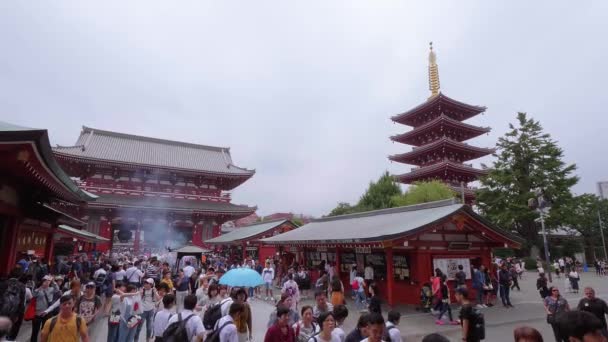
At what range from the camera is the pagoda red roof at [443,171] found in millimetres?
37156

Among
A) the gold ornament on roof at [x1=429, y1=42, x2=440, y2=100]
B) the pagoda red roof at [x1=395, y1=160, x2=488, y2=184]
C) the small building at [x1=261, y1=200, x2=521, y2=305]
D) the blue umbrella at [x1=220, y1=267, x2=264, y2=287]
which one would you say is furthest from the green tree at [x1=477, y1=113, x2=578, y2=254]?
the blue umbrella at [x1=220, y1=267, x2=264, y2=287]

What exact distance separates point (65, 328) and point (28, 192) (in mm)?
7796

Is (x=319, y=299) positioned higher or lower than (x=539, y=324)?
higher

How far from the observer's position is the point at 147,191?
31.4 meters

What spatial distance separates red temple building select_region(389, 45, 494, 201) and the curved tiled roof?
19980mm

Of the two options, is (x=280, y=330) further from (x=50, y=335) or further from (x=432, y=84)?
(x=432, y=84)

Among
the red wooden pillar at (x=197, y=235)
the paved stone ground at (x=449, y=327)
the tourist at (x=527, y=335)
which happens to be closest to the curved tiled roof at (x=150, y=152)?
the red wooden pillar at (x=197, y=235)

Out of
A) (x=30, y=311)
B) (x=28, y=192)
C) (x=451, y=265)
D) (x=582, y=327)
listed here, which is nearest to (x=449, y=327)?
(x=451, y=265)

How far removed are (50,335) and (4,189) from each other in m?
6.20

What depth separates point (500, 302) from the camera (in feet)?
46.0

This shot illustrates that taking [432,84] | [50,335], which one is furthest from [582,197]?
[50,335]

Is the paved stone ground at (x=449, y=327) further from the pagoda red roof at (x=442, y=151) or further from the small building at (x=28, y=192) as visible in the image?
the pagoda red roof at (x=442, y=151)

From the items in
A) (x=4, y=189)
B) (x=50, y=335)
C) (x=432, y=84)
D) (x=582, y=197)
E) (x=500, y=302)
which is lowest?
(x=500, y=302)

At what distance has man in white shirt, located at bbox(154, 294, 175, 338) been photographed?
5.40 meters
